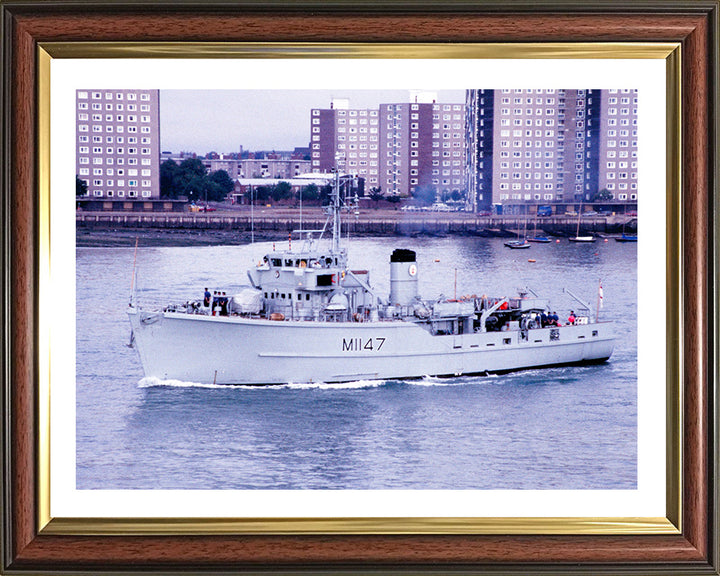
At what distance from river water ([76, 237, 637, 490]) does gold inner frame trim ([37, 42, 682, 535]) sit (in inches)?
9.1

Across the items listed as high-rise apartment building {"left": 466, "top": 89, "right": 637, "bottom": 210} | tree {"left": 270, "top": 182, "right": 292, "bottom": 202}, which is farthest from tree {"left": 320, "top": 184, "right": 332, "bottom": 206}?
high-rise apartment building {"left": 466, "top": 89, "right": 637, "bottom": 210}

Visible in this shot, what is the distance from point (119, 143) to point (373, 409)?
1537 mm

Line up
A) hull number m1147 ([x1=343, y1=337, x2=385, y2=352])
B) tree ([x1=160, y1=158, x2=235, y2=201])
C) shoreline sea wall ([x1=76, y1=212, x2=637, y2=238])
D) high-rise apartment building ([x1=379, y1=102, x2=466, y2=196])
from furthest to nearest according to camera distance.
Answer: hull number m1147 ([x1=343, y1=337, x2=385, y2=352]) < shoreline sea wall ([x1=76, y1=212, x2=637, y2=238]) < tree ([x1=160, y1=158, x2=235, y2=201]) < high-rise apartment building ([x1=379, y1=102, x2=466, y2=196])

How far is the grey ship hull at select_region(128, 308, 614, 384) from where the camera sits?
4.30m

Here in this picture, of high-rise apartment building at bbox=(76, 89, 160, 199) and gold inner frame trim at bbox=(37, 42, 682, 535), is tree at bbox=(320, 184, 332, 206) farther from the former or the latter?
gold inner frame trim at bbox=(37, 42, 682, 535)

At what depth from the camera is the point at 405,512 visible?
207 cm

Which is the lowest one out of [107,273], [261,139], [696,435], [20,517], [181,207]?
[20,517]

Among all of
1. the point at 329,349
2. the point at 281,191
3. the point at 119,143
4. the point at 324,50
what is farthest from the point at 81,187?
the point at 329,349

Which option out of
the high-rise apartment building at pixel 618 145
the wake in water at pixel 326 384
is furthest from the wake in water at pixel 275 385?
the high-rise apartment building at pixel 618 145

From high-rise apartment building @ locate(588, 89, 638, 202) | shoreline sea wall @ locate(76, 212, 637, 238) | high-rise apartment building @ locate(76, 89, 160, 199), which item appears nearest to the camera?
high-rise apartment building @ locate(588, 89, 638, 202)

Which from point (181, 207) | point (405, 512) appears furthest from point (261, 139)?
point (405, 512)

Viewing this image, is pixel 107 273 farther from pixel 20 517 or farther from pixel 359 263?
pixel 20 517

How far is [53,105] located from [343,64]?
677mm

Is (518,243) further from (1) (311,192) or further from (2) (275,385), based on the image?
(2) (275,385)
